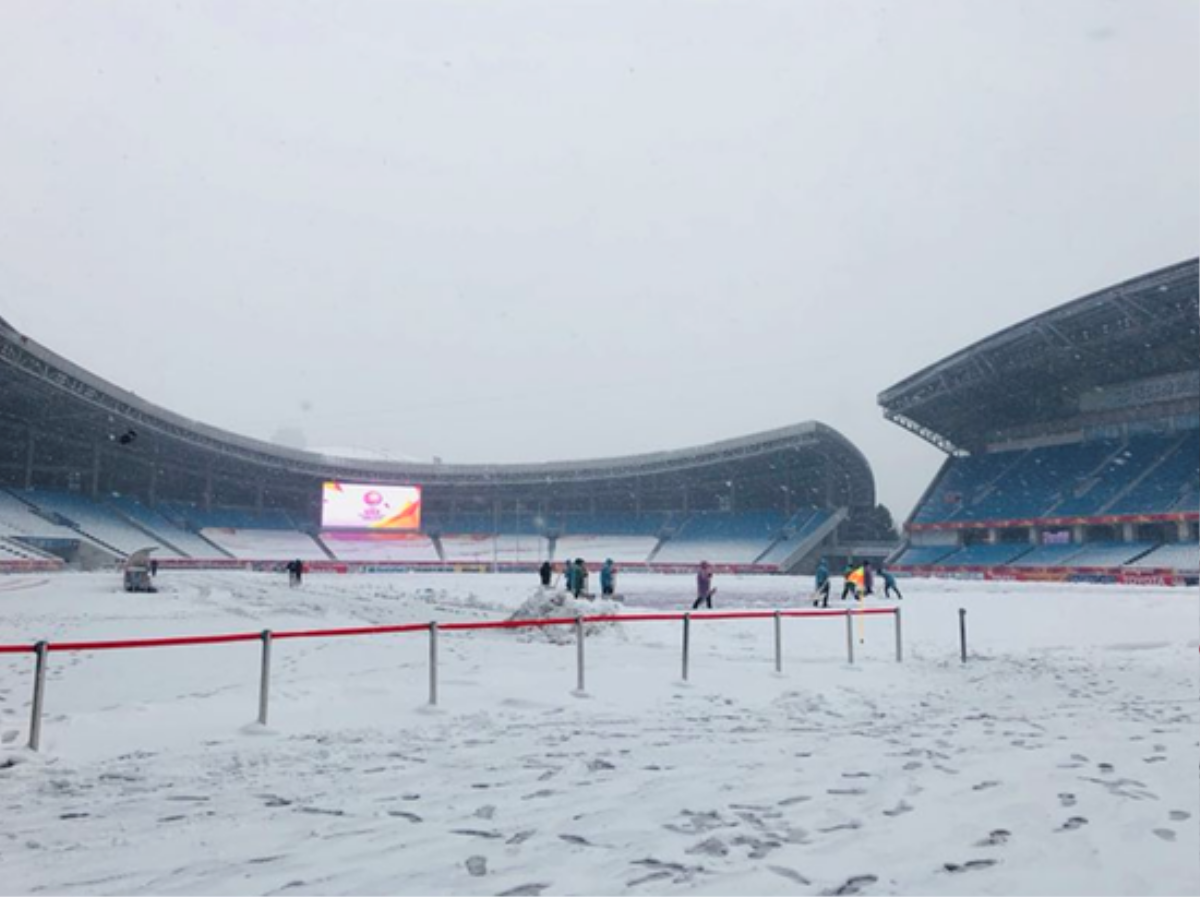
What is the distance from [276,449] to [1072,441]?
Answer: 59.3 meters

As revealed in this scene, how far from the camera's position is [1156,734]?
8.64m

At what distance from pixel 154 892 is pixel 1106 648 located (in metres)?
18.7

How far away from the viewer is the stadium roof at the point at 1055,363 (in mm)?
45031

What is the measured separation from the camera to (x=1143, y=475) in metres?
49.6

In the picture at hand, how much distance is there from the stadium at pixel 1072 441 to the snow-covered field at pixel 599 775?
3618cm

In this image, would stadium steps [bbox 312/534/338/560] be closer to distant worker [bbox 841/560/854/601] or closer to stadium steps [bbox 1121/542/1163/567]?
distant worker [bbox 841/560/854/601]

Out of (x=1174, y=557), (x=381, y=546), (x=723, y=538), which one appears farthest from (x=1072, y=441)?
(x=381, y=546)

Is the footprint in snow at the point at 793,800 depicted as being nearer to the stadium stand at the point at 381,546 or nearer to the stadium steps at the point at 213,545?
the stadium steps at the point at 213,545

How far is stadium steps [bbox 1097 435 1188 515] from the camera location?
1934 inches

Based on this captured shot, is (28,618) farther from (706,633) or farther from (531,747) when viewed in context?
(531,747)

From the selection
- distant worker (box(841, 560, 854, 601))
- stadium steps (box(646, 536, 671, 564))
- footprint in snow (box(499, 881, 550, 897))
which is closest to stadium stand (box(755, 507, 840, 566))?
stadium steps (box(646, 536, 671, 564))

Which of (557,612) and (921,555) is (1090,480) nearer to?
(921,555)

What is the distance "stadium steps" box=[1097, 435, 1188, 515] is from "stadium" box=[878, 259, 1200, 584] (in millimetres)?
103

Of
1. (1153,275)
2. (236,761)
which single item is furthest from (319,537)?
(236,761)
